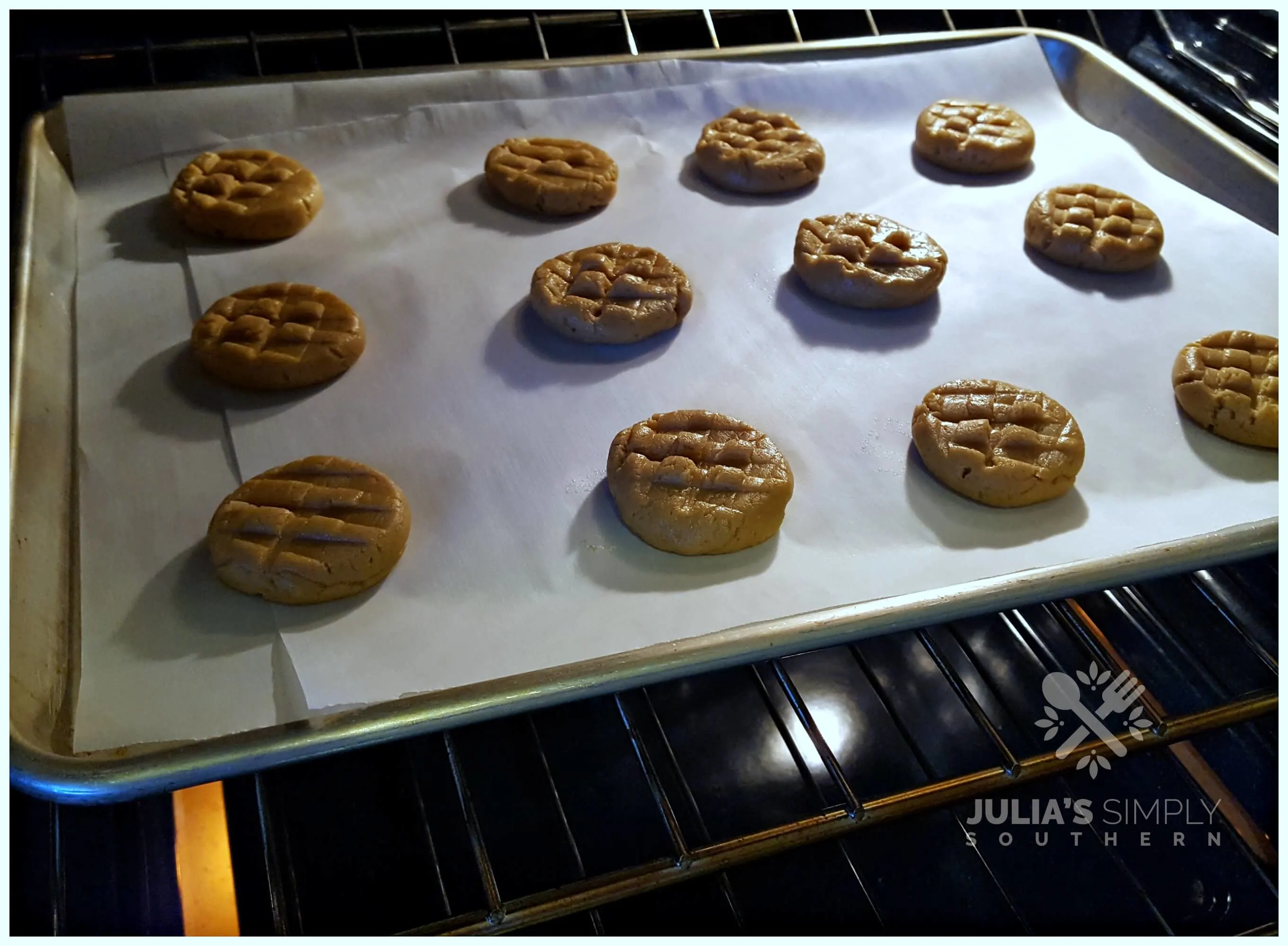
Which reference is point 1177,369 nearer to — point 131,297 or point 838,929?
point 838,929

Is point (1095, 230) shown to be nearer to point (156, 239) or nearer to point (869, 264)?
point (869, 264)

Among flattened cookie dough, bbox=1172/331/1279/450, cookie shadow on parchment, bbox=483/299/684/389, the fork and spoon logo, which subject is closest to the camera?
the fork and spoon logo

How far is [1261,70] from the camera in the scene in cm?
220

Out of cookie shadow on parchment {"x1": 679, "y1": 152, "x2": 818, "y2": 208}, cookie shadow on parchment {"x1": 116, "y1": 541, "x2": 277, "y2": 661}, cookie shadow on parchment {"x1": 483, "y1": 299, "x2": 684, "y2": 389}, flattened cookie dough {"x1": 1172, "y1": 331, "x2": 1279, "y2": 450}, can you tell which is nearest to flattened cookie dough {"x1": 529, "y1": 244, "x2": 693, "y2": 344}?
cookie shadow on parchment {"x1": 483, "y1": 299, "x2": 684, "y2": 389}

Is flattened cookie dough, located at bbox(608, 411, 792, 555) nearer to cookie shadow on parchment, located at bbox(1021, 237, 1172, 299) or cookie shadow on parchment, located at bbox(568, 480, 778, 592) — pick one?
cookie shadow on parchment, located at bbox(568, 480, 778, 592)

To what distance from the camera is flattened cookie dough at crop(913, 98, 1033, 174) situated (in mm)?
2193

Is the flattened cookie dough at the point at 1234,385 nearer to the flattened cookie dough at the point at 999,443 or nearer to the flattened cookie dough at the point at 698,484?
the flattened cookie dough at the point at 999,443

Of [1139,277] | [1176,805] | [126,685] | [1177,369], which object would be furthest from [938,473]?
[126,685]

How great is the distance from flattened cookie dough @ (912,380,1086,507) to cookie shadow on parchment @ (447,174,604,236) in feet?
3.05

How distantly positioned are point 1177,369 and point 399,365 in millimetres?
1482

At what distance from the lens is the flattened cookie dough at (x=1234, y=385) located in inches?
62.4

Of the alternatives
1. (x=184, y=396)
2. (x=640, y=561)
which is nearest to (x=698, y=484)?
(x=640, y=561)

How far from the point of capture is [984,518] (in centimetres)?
149

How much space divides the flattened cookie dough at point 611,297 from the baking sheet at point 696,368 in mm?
44
